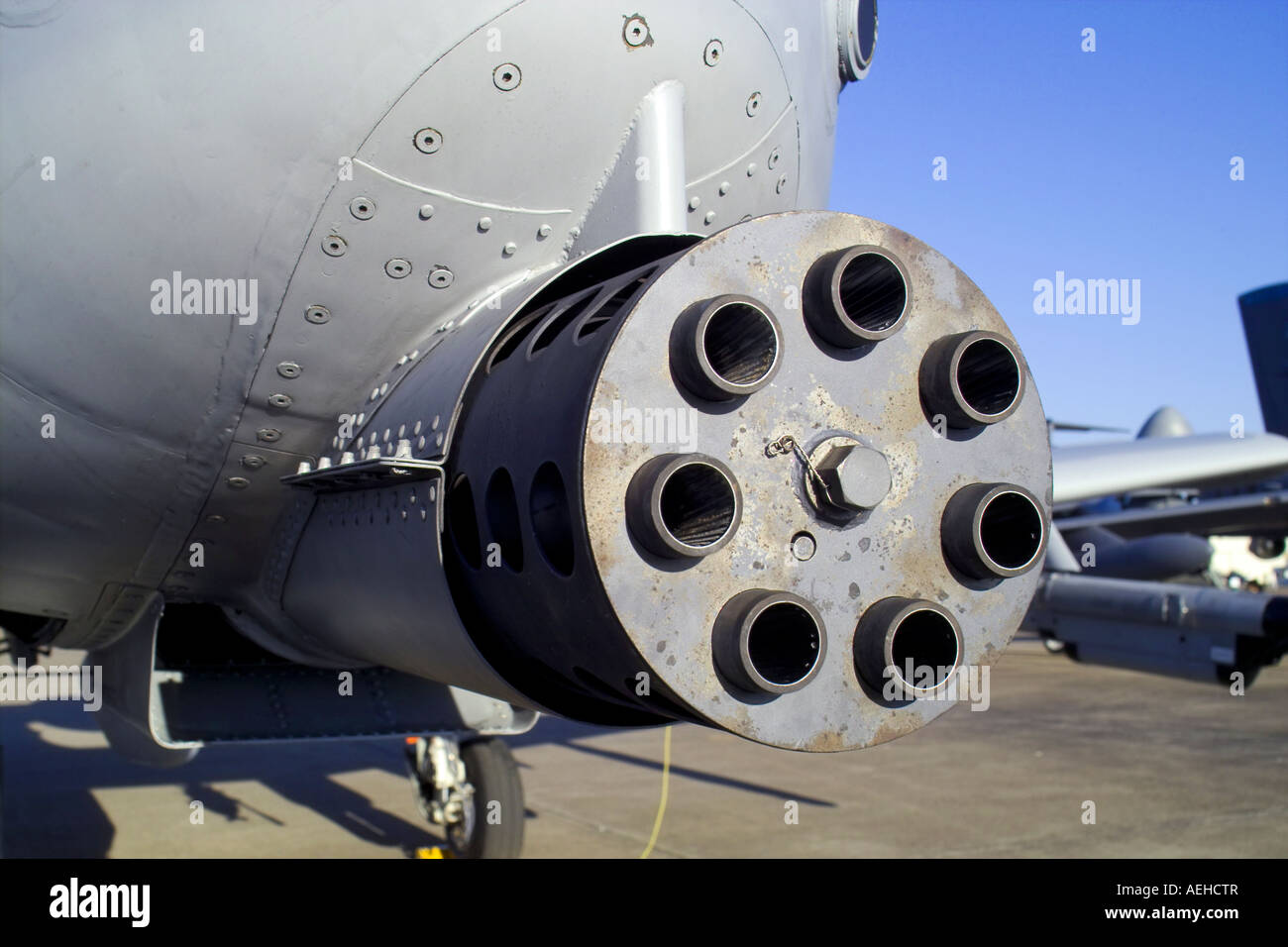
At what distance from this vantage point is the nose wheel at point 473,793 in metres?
6.42

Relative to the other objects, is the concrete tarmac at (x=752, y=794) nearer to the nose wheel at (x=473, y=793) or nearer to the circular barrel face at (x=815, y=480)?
the nose wheel at (x=473, y=793)

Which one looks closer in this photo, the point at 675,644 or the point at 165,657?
the point at 675,644

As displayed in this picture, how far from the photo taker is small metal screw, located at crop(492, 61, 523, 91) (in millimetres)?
2393

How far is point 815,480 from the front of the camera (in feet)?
5.82

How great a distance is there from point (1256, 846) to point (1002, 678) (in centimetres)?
920

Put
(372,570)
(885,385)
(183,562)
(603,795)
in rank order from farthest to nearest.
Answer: (603,795), (183,562), (372,570), (885,385)

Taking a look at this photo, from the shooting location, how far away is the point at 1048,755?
959 cm

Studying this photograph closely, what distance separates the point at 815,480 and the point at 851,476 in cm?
6

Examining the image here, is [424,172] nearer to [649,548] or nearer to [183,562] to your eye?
[649,548]

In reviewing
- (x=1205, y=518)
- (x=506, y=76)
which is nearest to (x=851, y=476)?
(x=506, y=76)

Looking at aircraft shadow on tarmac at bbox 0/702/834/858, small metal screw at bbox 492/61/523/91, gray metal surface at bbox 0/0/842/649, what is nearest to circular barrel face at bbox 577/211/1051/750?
gray metal surface at bbox 0/0/842/649

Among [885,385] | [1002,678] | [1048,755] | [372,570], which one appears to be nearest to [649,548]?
[885,385]

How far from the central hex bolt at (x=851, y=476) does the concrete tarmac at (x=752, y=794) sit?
540cm

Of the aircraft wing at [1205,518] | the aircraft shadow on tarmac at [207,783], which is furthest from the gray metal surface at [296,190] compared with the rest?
the aircraft wing at [1205,518]
